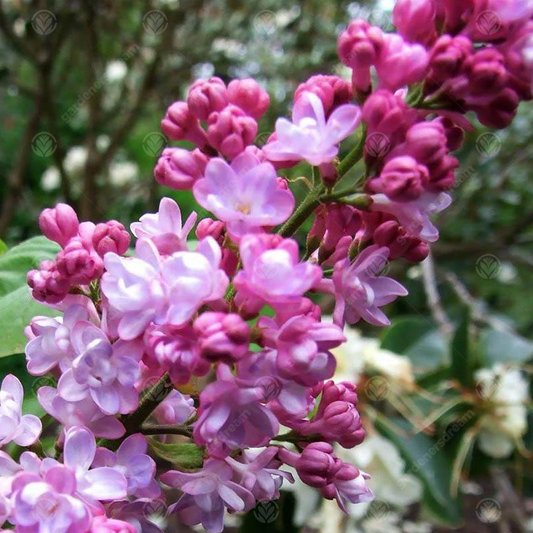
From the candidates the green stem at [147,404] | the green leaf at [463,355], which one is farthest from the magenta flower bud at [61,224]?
the green leaf at [463,355]

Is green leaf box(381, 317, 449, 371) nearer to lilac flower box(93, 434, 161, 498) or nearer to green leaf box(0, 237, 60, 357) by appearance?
green leaf box(0, 237, 60, 357)

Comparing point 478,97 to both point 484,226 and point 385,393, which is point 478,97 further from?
point 484,226

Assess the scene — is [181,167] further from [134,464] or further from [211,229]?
[134,464]

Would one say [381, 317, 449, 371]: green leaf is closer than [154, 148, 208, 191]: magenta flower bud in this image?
No

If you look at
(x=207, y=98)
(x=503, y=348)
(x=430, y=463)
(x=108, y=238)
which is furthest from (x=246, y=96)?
(x=503, y=348)

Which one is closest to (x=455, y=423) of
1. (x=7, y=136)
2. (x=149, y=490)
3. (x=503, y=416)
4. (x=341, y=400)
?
(x=503, y=416)

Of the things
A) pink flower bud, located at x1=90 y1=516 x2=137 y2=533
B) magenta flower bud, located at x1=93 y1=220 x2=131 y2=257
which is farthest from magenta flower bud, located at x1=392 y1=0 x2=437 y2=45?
pink flower bud, located at x1=90 y1=516 x2=137 y2=533

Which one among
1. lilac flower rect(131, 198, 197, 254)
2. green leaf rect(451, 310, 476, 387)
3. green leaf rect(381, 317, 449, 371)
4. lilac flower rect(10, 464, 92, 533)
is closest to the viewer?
lilac flower rect(10, 464, 92, 533)
